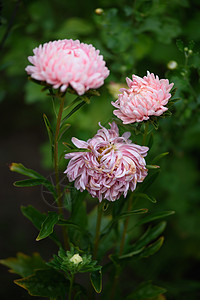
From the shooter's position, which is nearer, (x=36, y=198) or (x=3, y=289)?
(x=3, y=289)

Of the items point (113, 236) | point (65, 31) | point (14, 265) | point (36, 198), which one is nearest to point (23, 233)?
point (36, 198)

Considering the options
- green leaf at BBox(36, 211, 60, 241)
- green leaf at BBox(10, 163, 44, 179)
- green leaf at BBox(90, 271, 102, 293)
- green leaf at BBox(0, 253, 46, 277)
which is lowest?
green leaf at BBox(0, 253, 46, 277)

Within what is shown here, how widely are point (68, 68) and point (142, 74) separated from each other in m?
1.14

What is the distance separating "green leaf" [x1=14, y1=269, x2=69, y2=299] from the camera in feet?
2.90

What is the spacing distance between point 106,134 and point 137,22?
2.47 ft

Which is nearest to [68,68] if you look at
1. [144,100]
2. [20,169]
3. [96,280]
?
[144,100]

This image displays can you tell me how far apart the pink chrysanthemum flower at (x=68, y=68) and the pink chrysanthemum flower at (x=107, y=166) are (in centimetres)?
14

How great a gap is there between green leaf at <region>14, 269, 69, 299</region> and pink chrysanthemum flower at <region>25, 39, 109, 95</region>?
1.75 ft

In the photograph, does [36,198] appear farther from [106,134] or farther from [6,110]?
[106,134]

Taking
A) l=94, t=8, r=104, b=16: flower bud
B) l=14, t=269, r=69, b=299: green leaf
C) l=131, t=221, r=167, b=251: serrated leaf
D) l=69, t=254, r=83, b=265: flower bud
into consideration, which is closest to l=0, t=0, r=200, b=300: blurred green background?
l=94, t=8, r=104, b=16: flower bud

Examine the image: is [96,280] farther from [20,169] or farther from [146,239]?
[20,169]

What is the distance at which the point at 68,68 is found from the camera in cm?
61

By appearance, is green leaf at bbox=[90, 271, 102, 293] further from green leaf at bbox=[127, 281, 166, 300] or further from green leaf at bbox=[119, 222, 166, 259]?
green leaf at bbox=[127, 281, 166, 300]

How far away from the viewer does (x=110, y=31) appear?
4.15ft
